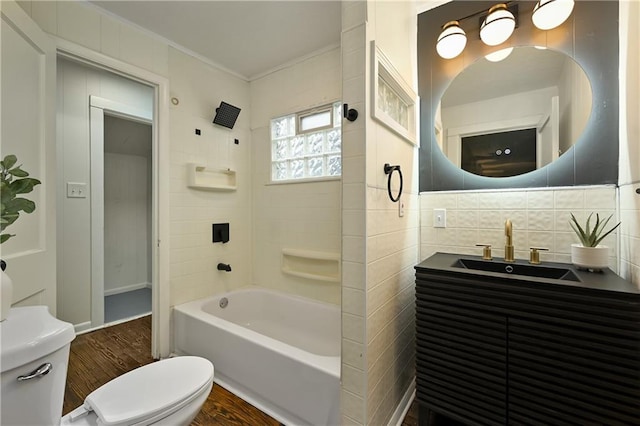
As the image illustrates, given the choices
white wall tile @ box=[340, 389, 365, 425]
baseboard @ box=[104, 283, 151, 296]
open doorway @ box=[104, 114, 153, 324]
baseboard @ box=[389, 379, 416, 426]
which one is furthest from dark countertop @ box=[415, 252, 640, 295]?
baseboard @ box=[104, 283, 151, 296]

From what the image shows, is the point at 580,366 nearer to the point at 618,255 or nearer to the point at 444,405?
the point at 444,405

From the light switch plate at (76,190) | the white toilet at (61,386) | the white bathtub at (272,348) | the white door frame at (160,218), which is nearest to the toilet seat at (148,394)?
the white toilet at (61,386)

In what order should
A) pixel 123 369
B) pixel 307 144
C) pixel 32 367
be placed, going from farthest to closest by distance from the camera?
1. pixel 307 144
2. pixel 123 369
3. pixel 32 367

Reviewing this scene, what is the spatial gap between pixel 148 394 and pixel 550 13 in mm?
2670

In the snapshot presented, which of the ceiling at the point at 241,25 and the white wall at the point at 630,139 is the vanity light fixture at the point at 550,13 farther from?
the ceiling at the point at 241,25

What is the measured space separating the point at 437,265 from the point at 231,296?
1.87 m

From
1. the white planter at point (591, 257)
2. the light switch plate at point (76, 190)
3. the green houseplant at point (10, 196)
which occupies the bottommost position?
the white planter at point (591, 257)

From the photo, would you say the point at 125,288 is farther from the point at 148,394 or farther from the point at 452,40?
the point at 452,40

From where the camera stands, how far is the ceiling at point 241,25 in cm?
181

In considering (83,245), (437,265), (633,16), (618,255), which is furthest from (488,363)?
(83,245)

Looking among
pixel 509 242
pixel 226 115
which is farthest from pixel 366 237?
pixel 226 115

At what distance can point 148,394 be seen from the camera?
1133 mm

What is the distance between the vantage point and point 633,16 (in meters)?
1.22

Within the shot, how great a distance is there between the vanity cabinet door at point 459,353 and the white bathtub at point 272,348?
46cm
